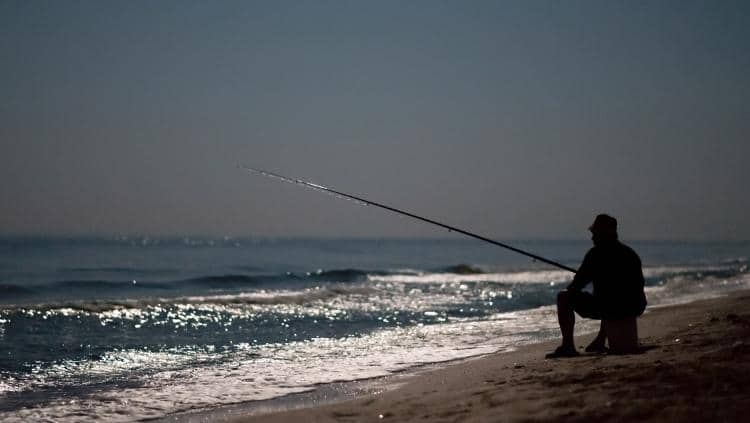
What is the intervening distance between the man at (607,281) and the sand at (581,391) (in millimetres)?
404

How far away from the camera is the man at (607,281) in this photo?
6090 millimetres

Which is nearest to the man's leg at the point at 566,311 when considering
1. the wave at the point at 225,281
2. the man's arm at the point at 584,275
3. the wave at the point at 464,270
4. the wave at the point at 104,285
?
the man's arm at the point at 584,275

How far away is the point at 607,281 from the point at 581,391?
180 centimetres

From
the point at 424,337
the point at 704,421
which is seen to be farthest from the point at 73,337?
the point at 704,421

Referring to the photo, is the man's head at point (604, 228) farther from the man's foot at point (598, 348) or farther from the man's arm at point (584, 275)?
the man's foot at point (598, 348)

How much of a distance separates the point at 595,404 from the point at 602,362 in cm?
156

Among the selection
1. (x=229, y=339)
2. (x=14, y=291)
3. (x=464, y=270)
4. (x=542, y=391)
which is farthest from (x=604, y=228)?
(x=464, y=270)

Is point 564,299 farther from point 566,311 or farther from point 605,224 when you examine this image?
point 605,224

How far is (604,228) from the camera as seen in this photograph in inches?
243

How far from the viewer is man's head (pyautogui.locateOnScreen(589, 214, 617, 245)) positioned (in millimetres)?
6160

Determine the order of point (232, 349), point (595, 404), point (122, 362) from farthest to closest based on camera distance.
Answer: point (232, 349) → point (122, 362) → point (595, 404)

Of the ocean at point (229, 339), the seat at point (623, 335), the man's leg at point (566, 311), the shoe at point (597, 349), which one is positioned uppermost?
the man's leg at point (566, 311)

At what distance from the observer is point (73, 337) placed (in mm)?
10398

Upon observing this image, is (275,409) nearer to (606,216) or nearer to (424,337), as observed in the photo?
(606,216)
